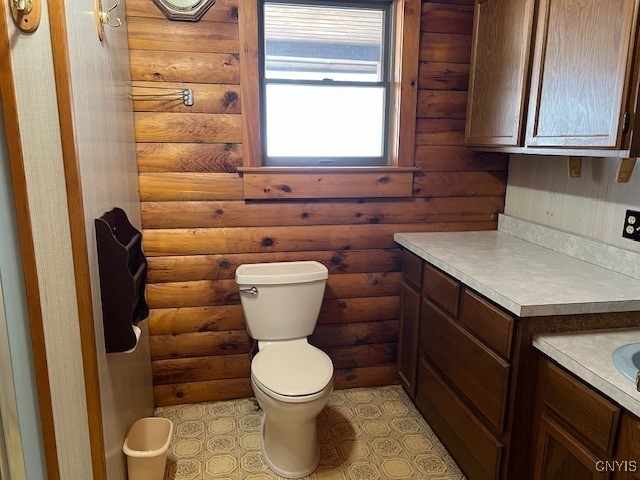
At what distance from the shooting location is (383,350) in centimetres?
274

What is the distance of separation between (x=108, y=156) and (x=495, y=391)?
5.34ft

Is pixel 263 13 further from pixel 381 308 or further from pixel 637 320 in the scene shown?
pixel 637 320

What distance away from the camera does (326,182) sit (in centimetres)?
246

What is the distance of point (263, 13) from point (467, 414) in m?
2.11

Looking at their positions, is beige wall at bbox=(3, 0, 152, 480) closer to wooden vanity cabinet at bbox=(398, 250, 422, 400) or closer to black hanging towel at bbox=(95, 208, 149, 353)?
black hanging towel at bbox=(95, 208, 149, 353)

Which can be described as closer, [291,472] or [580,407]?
[580,407]

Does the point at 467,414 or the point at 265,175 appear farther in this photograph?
the point at 265,175

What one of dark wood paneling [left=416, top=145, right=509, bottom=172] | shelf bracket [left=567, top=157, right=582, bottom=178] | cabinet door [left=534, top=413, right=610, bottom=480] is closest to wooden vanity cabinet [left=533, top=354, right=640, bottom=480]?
cabinet door [left=534, top=413, right=610, bottom=480]

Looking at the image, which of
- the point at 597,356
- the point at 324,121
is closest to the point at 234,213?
the point at 324,121

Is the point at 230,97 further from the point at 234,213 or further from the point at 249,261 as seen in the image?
the point at 249,261

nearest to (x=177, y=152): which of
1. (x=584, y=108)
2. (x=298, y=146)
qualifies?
(x=298, y=146)

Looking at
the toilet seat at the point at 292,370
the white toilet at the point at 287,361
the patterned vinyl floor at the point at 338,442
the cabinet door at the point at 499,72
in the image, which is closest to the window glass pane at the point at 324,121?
the cabinet door at the point at 499,72

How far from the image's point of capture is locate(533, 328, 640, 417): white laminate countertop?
3.80 feet

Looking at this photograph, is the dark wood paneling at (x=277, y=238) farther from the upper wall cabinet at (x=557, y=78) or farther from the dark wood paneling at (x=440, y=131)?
the upper wall cabinet at (x=557, y=78)
